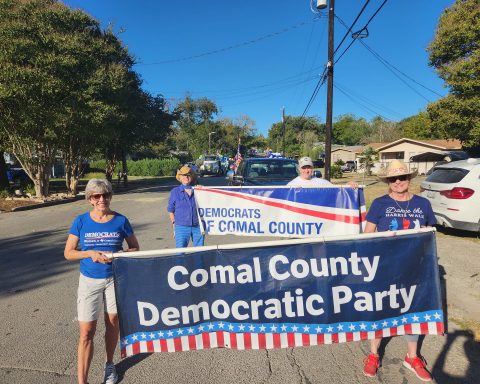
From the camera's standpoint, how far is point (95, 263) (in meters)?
2.98

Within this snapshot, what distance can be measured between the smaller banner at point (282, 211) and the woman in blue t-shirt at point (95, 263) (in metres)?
3.08

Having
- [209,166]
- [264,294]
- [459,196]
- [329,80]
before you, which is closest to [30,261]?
[264,294]

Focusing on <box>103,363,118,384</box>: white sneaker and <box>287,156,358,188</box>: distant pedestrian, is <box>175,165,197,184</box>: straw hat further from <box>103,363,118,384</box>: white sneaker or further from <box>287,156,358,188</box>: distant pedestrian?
<box>103,363,118,384</box>: white sneaker

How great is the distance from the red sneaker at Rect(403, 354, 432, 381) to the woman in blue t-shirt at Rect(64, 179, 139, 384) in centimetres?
255

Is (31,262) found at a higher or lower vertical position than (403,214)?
lower

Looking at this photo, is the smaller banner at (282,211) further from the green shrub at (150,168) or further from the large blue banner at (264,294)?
the green shrub at (150,168)

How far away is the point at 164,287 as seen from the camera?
285 centimetres

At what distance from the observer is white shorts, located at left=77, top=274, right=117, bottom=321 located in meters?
2.95

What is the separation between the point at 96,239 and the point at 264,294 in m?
1.42

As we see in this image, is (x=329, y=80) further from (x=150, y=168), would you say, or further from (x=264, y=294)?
(x=150, y=168)

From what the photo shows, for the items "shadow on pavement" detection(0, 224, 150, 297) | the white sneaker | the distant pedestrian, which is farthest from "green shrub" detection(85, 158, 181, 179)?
the white sneaker

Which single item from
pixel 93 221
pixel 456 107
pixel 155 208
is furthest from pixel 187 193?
pixel 456 107

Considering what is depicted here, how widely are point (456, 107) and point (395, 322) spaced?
2073 centimetres

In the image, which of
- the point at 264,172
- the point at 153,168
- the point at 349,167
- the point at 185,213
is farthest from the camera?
the point at 349,167
